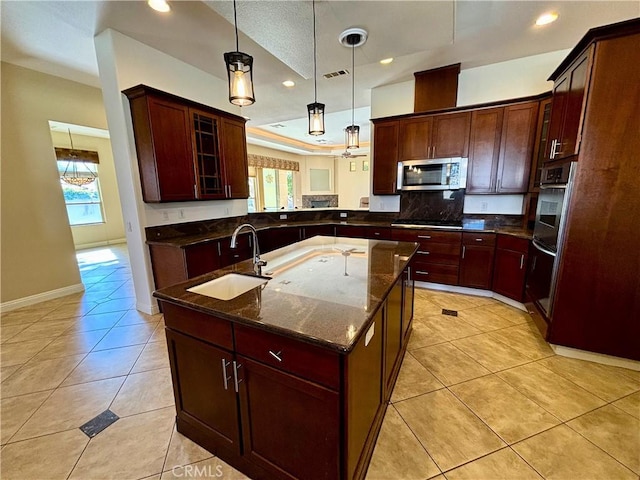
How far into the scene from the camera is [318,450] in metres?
1.08

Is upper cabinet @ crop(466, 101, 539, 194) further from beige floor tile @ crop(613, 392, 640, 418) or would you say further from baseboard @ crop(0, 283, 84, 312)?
baseboard @ crop(0, 283, 84, 312)

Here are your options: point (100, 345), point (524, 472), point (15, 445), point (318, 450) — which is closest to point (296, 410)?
point (318, 450)

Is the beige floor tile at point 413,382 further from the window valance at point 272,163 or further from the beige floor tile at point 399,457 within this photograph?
the window valance at point 272,163

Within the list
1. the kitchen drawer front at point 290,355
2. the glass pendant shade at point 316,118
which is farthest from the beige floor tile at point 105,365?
the glass pendant shade at point 316,118

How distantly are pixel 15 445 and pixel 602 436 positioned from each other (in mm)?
3360

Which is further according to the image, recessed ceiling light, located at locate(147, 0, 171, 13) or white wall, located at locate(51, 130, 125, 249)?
white wall, located at locate(51, 130, 125, 249)

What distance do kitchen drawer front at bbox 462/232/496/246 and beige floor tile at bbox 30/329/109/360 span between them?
13.9 feet

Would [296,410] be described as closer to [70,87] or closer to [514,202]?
[514,202]

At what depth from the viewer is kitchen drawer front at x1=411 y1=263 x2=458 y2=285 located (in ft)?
11.8

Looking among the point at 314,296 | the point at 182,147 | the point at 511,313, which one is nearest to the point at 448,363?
the point at 511,313

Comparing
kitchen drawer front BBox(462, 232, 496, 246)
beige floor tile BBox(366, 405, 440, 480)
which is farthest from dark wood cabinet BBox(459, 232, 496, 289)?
beige floor tile BBox(366, 405, 440, 480)

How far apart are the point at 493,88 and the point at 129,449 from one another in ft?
16.6

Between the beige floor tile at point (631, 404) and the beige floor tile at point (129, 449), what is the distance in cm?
279

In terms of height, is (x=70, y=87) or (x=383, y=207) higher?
(x=70, y=87)
